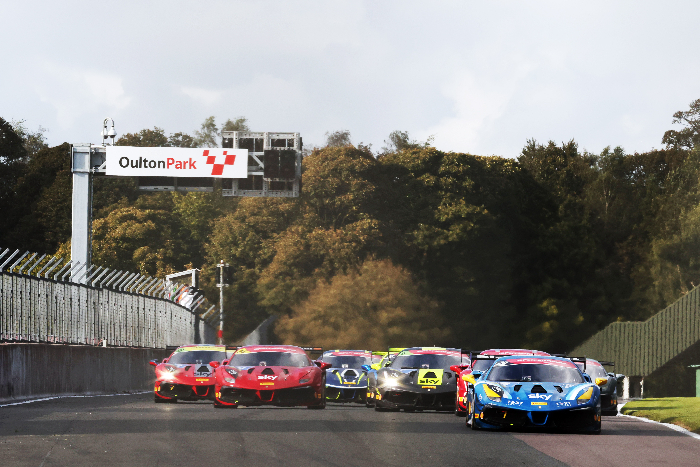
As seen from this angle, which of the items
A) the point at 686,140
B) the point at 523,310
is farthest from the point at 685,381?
the point at 686,140

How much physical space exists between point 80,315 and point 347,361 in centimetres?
685

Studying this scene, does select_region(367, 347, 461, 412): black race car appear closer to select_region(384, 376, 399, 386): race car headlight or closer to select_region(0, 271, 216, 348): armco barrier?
select_region(384, 376, 399, 386): race car headlight

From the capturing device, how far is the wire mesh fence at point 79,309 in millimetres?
24922

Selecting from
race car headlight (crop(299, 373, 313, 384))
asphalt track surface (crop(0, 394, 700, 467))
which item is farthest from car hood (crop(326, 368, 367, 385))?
asphalt track surface (crop(0, 394, 700, 467))

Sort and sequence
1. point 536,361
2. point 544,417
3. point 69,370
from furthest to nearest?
point 69,370, point 536,361, point 544,417

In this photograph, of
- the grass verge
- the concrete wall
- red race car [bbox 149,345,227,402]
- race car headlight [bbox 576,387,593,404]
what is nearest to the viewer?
race car headlight [bbox 576,387,593,404]

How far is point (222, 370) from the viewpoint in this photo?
22.8 metres

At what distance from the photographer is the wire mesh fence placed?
24.9m

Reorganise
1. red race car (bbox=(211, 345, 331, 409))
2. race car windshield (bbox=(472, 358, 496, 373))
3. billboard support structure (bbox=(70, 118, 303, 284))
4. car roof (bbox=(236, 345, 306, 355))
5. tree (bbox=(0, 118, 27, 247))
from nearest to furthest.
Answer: red race car (bbox=(211, 345, 331, 409))
race car windshield (bbox=(472, 358, 496, 373))
car roof (bbox=(236, 345, 306, 355))
billboard support structure (bbox=(70, 118, 303, 284))
tree (bbox=(0, 118, 27, 247))

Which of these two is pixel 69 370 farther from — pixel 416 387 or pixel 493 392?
pixel 493 392

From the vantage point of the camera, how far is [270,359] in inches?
910

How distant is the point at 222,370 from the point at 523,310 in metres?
51.7

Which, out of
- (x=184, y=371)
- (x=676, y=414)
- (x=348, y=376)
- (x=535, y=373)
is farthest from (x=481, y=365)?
(x=184, y=371)

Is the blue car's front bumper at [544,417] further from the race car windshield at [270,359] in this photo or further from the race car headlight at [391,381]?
the race car windshield at [270,359]
